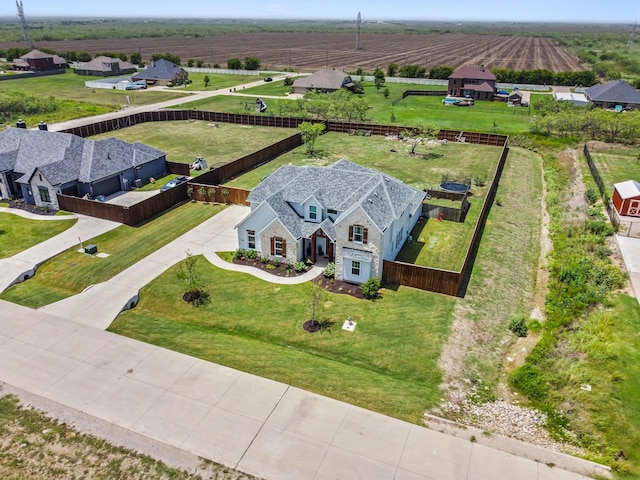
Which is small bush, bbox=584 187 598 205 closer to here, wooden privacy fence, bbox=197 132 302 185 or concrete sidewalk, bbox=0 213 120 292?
wooden privacy fence, bbox=197 132 302 185

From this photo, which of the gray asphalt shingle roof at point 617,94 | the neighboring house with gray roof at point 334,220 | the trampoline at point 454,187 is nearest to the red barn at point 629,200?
the trampoline at point 454,187

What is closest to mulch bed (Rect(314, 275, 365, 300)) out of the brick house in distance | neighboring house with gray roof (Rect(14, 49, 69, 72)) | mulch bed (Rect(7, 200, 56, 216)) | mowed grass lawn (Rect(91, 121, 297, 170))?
mulch bed (Rect(7, 200, 56, 216))

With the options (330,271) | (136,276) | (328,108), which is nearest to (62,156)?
(136,276)

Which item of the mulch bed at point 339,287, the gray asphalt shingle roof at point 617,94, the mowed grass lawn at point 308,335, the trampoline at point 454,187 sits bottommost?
the mowed grass lawn at point 308,335

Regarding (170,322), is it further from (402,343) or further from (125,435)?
(402,343)

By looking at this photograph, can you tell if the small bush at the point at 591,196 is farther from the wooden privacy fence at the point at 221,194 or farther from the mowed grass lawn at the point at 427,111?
the wooden privacy fence at the point at 221,194

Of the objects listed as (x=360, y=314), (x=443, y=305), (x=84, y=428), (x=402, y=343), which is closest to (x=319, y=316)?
(x=360, y=314)
